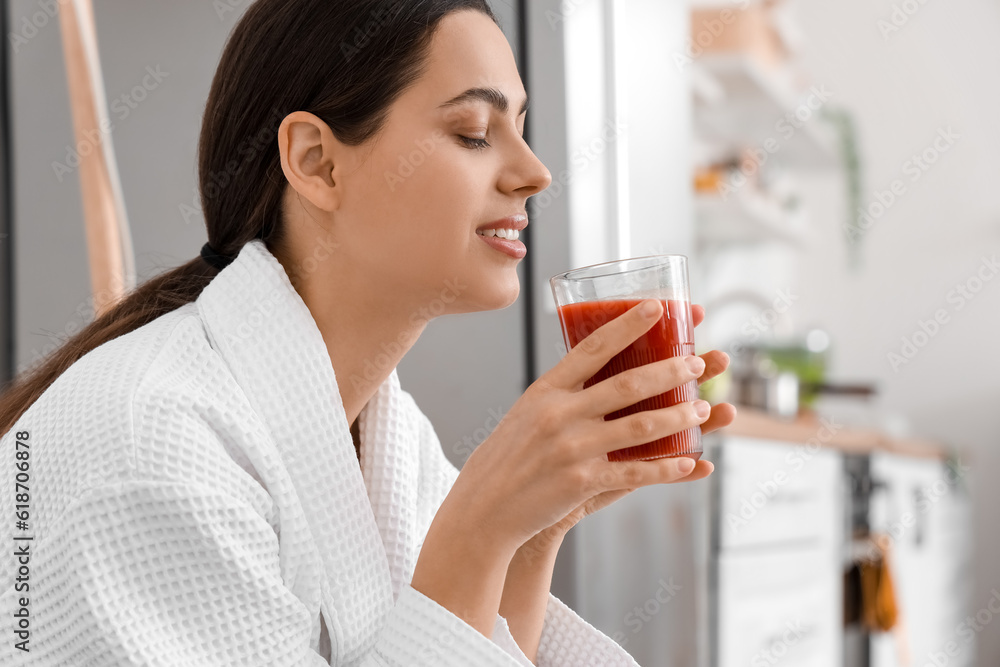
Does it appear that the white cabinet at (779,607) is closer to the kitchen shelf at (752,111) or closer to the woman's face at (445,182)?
the woman's face at (445,182)

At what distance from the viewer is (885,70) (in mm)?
4348

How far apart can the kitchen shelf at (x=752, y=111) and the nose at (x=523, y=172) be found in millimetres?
1563

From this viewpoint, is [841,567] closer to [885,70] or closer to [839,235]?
[839,235]

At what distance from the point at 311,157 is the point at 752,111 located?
2.57 metres

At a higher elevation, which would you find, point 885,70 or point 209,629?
point 885,70

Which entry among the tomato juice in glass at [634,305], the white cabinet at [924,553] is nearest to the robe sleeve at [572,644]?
the tomato juice in glass at [634,305]

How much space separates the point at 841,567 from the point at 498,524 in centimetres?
184

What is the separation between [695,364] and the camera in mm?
749

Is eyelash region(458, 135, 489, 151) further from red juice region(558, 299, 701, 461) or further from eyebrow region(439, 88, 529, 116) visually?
red juice region(558, 299, 701, 461)

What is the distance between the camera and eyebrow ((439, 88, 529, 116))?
0.92 meters

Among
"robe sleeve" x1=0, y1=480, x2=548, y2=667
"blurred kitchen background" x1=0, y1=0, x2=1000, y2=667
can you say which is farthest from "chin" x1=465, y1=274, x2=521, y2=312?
"blurred kitchen background" x1=0, y1=0, x2=1000, y2=667

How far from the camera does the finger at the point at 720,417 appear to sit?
3.01 ft

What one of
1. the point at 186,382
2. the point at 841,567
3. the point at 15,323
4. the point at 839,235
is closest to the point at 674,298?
the point at 186,382

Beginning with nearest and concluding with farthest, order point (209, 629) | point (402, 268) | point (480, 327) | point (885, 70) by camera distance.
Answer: point (209, 629) → point (402, 268) → point (480, 327) → point (885, 70)
